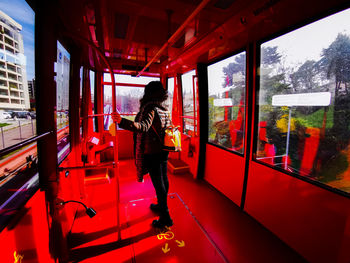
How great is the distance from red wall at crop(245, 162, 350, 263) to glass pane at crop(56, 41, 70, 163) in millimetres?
2520

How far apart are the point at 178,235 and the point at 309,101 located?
2140 millimetres

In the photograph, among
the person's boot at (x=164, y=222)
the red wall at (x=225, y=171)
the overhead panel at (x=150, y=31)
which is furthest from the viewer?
the red wall at (x=225, y=171)

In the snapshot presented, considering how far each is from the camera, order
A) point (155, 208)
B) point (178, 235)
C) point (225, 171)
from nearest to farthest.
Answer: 1. point (178, 235)
2. point (155, 208)
3. point (225, 171)

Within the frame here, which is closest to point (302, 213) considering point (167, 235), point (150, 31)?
point (167, 235)

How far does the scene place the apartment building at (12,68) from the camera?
3.13 feet

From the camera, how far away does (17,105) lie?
42.0 inches

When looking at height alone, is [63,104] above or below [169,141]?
above

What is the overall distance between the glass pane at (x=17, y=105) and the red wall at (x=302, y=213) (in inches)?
93.6

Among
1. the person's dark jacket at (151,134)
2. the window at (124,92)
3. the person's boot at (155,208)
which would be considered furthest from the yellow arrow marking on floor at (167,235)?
the window at (124,92)

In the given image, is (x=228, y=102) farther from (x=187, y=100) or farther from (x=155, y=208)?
(x=155, y=208)

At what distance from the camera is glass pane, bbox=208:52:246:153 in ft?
8.94

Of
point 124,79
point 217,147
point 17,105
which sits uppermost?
point 124,79

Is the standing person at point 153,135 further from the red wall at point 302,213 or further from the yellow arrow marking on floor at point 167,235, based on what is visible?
the red wall at point 302,213

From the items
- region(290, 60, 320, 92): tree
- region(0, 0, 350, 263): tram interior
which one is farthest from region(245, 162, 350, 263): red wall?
region(290, 60, 320, 92): tree
